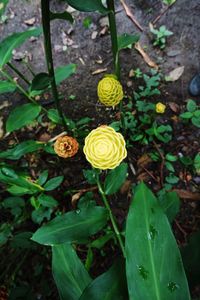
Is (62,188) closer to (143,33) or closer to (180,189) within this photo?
(180,189)

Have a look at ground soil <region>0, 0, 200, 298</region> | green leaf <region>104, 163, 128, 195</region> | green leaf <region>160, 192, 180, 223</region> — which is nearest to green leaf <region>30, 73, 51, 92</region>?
green leaf <region>104, 163, 128, 195</region>

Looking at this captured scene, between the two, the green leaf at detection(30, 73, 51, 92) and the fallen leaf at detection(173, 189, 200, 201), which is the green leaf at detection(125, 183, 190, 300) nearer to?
the green leaf at detection(30, 73, 51, 92)

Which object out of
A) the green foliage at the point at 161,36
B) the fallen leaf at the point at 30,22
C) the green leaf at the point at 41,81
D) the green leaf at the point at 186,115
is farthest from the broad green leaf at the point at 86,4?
the fallen leaf at the point at 30,22

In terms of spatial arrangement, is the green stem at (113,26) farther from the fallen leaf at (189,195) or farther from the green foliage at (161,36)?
the green foliage at (161,36)

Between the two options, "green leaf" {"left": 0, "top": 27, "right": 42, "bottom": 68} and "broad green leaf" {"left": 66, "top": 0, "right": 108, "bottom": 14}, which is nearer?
"broad green leaf" {"left": 66, "top": 0, "right": 108, "bottom": 14}

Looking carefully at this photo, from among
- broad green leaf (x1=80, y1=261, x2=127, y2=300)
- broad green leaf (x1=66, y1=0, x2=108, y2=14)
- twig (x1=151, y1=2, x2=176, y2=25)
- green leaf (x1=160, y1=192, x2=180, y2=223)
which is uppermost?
broad green leaf (x1=66, y1=0, x2=108, y2=14)

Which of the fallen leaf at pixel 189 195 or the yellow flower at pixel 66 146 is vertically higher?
the yellow flower at pixel 66 146

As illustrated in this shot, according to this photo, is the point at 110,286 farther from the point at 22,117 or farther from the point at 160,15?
the point at 160,15
